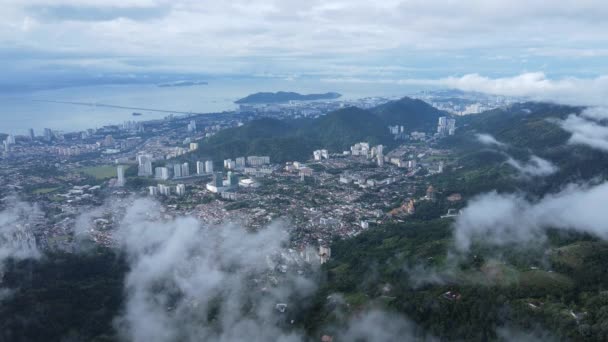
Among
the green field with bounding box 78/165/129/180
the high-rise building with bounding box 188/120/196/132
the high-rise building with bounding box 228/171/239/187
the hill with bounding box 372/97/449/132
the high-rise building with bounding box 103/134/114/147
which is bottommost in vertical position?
the green field with bounding box 78/165/129/180

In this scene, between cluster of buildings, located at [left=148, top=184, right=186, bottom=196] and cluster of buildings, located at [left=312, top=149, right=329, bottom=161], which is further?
cluster of buildings, located at [left=312, top=149, right=329, bottom=161]

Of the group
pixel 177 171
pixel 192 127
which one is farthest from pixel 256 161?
pixel 192 127

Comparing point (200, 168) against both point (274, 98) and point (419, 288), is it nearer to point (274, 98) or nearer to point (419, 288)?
point (419, 288)

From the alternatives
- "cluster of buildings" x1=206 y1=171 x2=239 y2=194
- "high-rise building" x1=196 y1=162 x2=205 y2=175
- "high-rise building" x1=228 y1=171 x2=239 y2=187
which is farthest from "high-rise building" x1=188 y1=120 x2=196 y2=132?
"high-rise building" x1=228 y1=171 x2=239 y2=187

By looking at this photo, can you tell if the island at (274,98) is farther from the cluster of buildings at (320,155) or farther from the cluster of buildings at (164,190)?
the cluster of buildings at (164,190)

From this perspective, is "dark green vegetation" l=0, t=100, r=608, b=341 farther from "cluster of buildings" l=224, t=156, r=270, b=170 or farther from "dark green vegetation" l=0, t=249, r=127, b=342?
"cluster of buildings" l=224, t=156, r=270, b=170

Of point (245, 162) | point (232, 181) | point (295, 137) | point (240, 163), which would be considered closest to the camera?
point (232, 181)

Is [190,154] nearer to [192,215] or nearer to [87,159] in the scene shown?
[87,159]

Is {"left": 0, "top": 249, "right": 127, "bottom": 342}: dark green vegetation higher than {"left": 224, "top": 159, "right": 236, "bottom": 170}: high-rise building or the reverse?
the reverse

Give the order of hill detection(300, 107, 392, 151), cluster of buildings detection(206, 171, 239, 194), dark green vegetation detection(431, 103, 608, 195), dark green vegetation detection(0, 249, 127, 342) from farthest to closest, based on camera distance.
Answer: hill detection(300, 107, 392, 151), cluster of buildings detection(206, 171, 239, 194), dark green vegetation detection(431, 103, 608, 195), dark green vegetation detection(0, 249, 127, 342)
